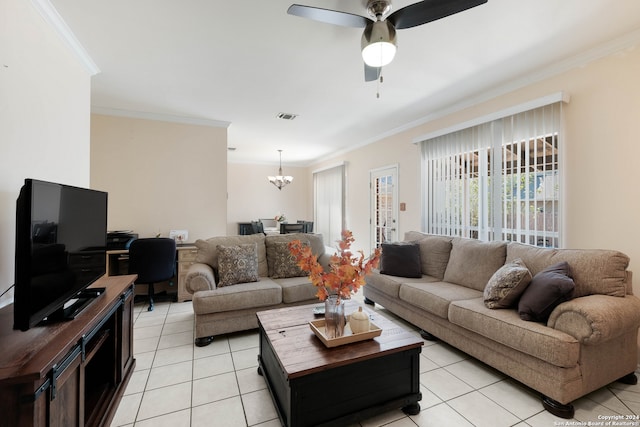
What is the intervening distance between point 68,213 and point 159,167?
294cm

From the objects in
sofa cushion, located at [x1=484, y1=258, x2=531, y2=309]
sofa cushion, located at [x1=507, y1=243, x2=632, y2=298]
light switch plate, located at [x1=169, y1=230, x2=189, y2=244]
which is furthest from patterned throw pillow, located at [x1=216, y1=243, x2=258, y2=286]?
sofa cushion, located at [x1=507, y1=243, x2=632, y2=298]

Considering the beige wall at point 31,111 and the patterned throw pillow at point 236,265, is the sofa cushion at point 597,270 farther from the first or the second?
the beige wall at point 31,111

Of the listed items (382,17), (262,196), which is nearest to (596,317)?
(382,17)

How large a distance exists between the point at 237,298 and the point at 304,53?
7.83ft

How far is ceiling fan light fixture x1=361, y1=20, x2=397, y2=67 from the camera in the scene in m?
1.77

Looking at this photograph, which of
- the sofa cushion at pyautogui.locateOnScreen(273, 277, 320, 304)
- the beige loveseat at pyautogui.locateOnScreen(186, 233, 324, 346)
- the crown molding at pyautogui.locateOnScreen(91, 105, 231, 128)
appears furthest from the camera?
the crown molding at pyautogui.locateOnScreen(91, 105, 231, 128)

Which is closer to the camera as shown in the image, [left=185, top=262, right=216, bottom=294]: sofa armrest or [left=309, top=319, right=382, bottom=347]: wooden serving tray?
[left=309, top=319, right=382, bottom=347]: wooden serving tray

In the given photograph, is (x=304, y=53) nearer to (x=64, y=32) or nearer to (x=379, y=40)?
(x=379, y=40)

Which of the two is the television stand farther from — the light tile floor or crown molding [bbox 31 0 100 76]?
crown molding [bbox 31 0 100 76]

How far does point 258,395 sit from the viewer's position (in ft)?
6.26

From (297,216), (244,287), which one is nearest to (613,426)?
(244,287)

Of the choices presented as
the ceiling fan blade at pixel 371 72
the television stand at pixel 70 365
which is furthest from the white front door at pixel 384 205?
the television stand at pixel 70 365

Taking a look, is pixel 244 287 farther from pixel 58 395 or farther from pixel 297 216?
pixel 297 216

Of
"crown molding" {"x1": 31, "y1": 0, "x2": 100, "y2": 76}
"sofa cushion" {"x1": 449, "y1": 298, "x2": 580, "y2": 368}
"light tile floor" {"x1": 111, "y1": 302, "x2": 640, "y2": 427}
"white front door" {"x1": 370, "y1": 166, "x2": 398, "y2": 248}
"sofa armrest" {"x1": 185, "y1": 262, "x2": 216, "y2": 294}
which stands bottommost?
"light tile floor" {"x1": 111, "y1": 302, "x2": 640, "y2": 427}
